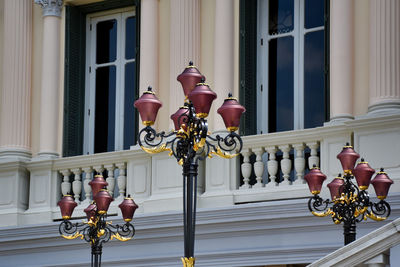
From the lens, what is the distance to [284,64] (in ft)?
53.1

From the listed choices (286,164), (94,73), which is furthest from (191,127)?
(94,73)

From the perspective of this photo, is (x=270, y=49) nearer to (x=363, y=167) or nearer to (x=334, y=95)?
(x=334, y=95)

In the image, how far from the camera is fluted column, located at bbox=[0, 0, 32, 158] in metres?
17.8

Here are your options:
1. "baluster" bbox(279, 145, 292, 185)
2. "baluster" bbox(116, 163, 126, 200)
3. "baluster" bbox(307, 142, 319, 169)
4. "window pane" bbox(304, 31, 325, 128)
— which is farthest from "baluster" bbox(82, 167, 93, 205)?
"baluster" bbox(307, 142, 319, 169)

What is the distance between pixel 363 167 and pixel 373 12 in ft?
8.84

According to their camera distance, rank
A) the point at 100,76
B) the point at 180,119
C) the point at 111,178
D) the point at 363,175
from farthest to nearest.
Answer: the point at 100,76
the point at 111,178
the point at 363,175
the point at 180,119

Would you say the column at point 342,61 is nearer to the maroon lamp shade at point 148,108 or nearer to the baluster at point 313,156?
the baluster at point 313,156

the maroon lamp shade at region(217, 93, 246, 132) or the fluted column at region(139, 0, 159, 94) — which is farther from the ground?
the fluted column at region(139, 0, 159, 94)

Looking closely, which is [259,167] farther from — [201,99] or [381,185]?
[201,99]

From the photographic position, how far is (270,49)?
53.6 ft

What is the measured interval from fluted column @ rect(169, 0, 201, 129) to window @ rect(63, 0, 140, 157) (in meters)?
1.06

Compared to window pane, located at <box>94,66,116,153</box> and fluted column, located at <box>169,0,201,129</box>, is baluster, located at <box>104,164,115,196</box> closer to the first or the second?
window pane, located at <box>94,66,116,153</box>

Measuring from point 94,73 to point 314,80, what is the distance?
13.0 feet

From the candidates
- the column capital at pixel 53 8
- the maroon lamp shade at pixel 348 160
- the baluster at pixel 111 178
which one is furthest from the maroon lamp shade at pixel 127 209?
the column capital at pixel 53 8
